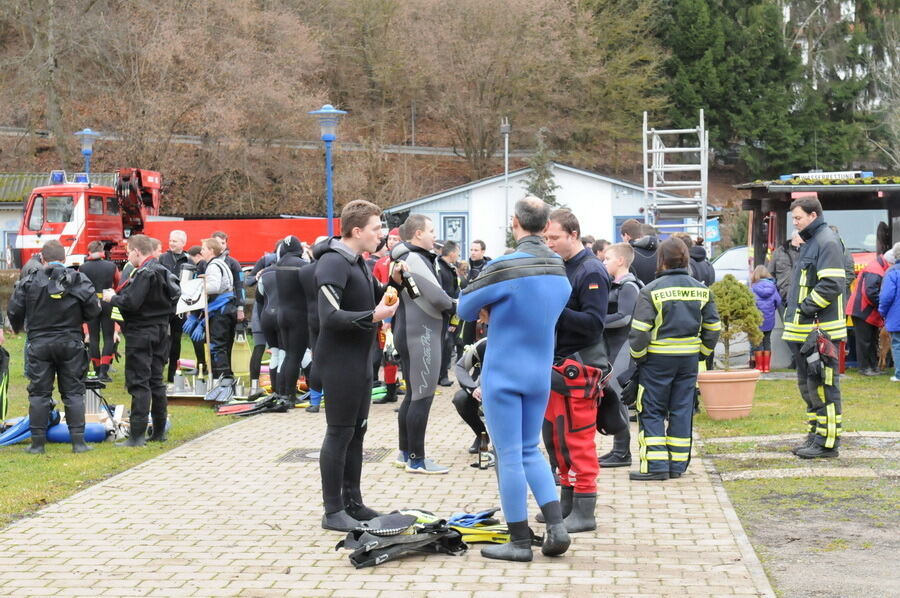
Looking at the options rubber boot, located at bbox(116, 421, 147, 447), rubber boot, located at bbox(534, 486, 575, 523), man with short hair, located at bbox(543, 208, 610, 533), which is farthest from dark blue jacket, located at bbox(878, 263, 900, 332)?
rubber boot, located at bbox(116, 421, 147, 447)

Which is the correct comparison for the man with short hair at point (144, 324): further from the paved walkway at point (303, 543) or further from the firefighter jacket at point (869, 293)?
the firefighter jacket at point (869, 293)

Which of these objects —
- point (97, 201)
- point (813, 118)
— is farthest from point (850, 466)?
point (813, 118)

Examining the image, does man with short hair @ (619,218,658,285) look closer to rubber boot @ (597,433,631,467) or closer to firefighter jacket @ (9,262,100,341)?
rubber boot @ (597,433,631,467)

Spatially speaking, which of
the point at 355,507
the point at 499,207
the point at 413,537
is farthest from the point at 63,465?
the point at 499,207

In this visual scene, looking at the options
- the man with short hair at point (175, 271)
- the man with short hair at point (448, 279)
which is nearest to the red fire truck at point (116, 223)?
the man with short hair at point (175, 271)

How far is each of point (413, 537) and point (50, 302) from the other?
16.8 ft

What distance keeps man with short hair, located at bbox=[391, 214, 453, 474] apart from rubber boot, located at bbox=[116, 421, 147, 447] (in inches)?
109

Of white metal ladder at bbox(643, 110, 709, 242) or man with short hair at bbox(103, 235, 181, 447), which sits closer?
man with short hair at bbox(103, 235, 181, 447)

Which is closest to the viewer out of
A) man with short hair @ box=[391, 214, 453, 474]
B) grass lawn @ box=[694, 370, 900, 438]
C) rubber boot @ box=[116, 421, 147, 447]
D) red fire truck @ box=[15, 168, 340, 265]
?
man with short hair @ box=[391, 214, 453, 474]

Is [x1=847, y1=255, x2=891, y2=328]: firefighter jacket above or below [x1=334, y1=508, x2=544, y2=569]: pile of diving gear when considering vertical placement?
above

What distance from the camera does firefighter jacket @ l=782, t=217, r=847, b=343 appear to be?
8.64 m

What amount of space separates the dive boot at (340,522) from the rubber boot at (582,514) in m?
1.30

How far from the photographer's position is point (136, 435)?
34.4 ft

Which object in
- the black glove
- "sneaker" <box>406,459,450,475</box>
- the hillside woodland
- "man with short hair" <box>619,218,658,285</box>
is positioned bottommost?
"sneaker" <box>406,459,450,475</box>
